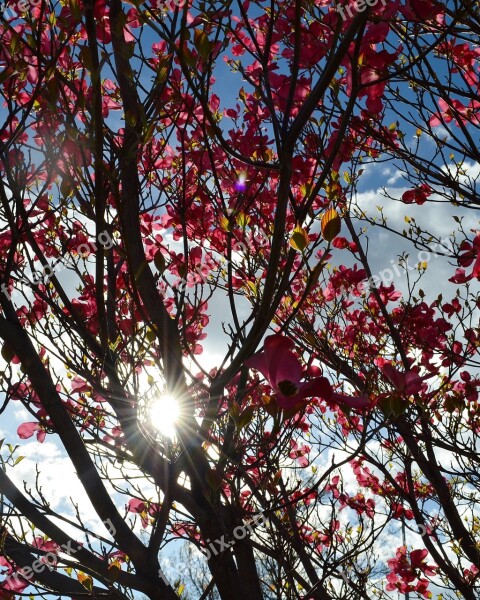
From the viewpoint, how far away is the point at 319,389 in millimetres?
892

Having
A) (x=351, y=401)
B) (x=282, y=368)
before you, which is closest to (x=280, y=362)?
(x=282, y=368)

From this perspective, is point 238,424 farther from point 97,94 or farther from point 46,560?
point 97,94

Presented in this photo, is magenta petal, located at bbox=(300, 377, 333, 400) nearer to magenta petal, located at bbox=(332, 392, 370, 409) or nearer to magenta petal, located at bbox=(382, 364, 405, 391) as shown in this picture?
magenta petal, located at bbox=(332, 392, 370, 409)

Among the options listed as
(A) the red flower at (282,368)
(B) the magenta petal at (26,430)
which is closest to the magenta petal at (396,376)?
(A) the red flower at (282,368)

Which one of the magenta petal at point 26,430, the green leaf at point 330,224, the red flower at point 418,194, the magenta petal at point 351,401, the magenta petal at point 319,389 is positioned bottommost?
the magenta petal at point 351,401

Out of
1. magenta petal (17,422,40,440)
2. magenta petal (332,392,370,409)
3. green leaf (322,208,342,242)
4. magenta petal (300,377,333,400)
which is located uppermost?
magenta petal (17,422,40,440)

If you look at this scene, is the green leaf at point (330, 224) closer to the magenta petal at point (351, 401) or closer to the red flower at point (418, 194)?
the magenta petal at point (351, 401)

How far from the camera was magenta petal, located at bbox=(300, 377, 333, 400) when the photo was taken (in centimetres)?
88

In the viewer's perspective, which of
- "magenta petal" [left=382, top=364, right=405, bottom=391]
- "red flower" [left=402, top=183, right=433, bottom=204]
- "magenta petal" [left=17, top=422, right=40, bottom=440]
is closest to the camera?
"magenta petal" [left=382, top=364, right=405, bottom=391]

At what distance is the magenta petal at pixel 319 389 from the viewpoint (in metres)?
0.88

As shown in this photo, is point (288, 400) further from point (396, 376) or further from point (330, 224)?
point (330, 224)

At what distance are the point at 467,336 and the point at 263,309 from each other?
8.76ft

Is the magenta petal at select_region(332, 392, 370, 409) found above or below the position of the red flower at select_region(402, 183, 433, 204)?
below

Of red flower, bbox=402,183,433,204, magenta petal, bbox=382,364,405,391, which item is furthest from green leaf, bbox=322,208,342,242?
red flower, bbox=402,183,433,204
